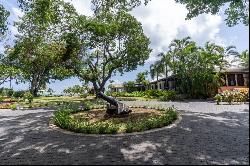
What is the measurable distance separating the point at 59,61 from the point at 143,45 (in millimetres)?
14225

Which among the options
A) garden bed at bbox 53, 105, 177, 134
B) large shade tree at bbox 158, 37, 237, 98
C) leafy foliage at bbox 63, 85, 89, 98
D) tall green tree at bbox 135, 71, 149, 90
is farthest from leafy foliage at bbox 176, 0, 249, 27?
tall green tree at bbox 135, 71, 149, 90

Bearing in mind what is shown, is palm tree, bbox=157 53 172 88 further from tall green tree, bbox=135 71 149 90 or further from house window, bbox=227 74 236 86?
tall green tree, bbox=135 71 149 90

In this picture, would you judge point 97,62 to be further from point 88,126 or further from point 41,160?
point 41,160

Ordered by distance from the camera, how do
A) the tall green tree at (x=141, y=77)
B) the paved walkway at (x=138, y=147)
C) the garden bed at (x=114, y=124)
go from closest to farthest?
the paved walkway at (x=138, y=147) → the garden bed at (x=114, y=124) → the tall green tree at (x=141, y=77)

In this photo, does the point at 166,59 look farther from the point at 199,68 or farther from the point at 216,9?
the point at 216,9

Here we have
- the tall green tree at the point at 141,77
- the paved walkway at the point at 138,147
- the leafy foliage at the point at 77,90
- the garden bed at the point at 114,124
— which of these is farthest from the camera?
the tall green tree at the point at 141,77

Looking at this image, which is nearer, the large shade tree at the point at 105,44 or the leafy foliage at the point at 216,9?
the leafy foliage at the point at 216,9

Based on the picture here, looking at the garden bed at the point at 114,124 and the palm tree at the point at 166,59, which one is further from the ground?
the palm tree at the point at 166,59

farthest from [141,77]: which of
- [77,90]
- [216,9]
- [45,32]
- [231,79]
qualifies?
[216,9]

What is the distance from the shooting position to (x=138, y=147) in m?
11.0

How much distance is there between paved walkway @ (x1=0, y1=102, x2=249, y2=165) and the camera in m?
9.49

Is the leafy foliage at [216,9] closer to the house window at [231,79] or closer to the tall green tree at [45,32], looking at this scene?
the tall green tree at [45,32]

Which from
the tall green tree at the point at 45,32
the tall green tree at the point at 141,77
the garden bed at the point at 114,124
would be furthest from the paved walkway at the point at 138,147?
the tall green tree at the point at 141,77

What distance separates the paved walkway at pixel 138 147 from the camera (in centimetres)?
949
